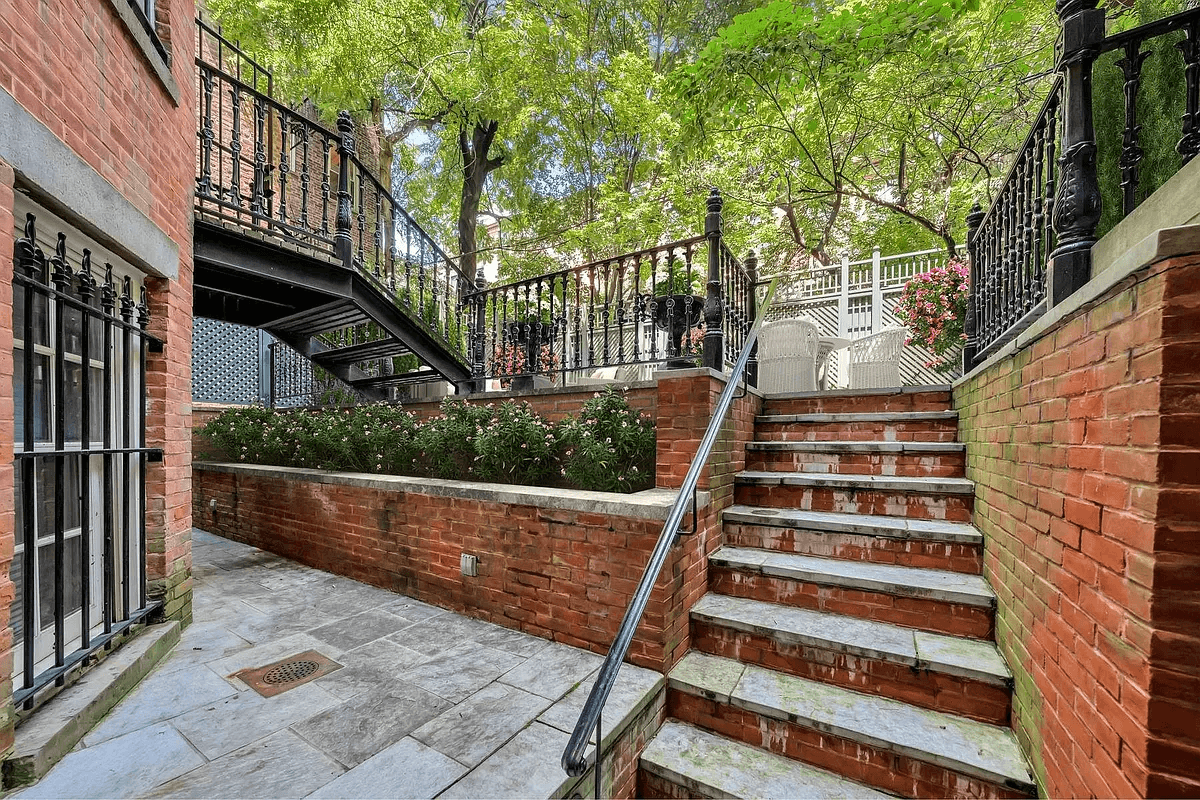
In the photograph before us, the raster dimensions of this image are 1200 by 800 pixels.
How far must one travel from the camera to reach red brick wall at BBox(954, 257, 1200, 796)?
1.07m

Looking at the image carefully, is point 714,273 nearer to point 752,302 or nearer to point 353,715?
point 752,302

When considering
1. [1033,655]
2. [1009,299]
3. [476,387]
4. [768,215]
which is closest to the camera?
[1033,655]

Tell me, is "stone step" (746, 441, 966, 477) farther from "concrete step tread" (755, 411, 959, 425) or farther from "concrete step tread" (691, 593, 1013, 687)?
"concrete step tread" (691, 593, 1013, 687)

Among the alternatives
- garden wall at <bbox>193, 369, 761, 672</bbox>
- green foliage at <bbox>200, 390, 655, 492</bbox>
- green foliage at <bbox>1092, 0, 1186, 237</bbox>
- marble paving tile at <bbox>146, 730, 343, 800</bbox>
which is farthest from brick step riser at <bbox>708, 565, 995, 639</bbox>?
marble paving tile at <bbox>146, 730, 343, 800</bbox>

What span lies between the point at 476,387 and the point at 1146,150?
5.04 metres

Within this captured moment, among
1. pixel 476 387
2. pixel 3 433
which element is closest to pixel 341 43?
pixel 476 387

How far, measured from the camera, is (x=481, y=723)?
2045 mm

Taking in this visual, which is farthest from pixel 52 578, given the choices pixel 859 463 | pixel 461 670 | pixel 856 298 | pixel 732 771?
pixel 856 298

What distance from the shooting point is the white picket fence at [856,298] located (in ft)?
26.1

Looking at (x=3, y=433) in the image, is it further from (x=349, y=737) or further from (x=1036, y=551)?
(x=1036, y=551)

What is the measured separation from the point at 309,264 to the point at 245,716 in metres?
3.39

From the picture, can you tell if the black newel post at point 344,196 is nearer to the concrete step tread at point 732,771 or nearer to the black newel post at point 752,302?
the black newel post at point 752,302

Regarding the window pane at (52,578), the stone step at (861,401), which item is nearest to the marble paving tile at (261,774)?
the window pane at (52,578)

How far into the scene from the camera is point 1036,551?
1752 millimetres
